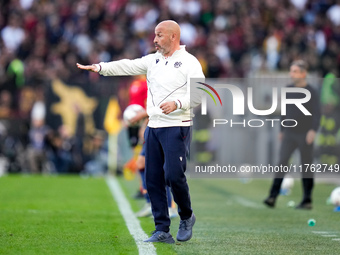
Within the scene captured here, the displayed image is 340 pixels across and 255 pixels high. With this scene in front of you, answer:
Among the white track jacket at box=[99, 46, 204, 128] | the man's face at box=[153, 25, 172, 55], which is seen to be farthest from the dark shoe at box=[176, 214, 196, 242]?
the man's face at box=[153, 25, 172, 55]

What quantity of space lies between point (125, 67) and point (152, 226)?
2.16 metres

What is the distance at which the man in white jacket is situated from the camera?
24.0 feet

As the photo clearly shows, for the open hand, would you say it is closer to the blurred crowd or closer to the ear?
the ear

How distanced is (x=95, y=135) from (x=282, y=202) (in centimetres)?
928

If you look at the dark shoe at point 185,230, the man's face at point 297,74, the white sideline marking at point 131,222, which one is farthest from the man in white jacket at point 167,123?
the man's face at point 297,74

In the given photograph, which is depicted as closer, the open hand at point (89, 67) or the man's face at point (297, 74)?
the open hand at point (89, 67)

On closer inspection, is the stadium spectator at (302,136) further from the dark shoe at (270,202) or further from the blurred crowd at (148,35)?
the blurred crowd at (148,35)

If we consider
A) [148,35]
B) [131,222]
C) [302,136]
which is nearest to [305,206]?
[302,136]

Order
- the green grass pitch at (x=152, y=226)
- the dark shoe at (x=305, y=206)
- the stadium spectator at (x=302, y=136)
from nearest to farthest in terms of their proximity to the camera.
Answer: the green grass pitch at (x=152, y=226) → the dark shoe at (x=305, y=206) → the stadium spectator at (x=302, y=136)

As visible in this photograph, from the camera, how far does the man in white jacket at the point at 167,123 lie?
730cm

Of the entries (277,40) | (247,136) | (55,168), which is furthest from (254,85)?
(55,168)

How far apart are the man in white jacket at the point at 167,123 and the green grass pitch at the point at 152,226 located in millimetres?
349

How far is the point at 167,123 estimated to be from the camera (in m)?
7.34

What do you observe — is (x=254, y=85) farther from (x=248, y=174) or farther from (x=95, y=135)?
(x=95, y=135)
